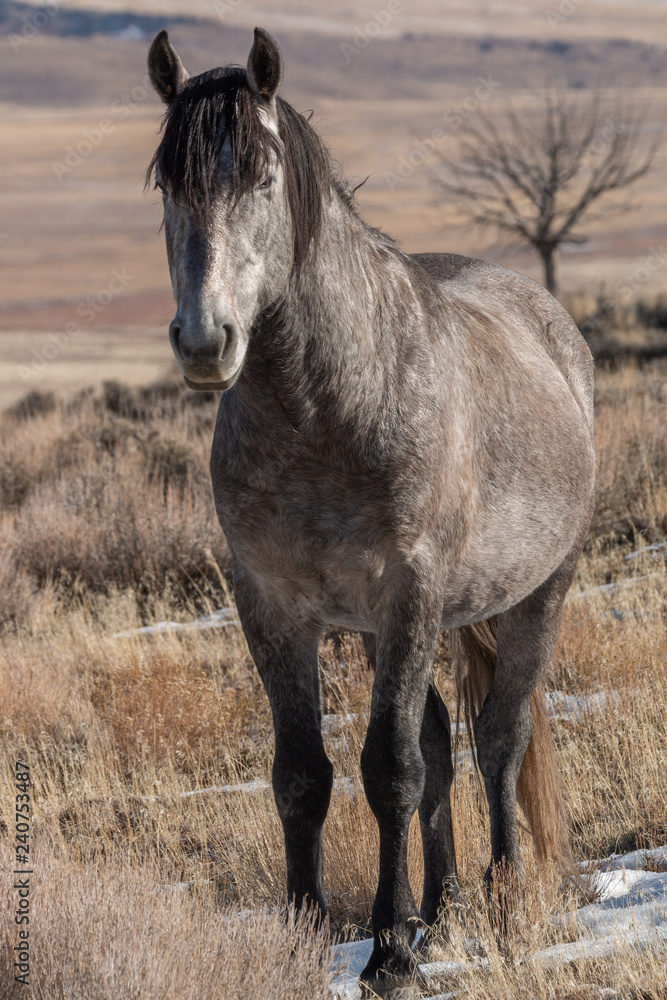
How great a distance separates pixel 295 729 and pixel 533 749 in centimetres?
127

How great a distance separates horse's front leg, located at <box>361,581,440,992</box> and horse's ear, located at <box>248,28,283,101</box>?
1.39m

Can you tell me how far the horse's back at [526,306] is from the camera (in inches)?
164

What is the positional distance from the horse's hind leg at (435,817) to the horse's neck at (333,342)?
1169 mm

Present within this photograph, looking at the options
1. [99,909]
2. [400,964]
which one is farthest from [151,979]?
[400,964]

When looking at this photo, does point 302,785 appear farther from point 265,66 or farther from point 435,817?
point 265,66

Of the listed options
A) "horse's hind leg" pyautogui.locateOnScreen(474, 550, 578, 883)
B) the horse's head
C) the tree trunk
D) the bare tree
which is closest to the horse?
the horse's head

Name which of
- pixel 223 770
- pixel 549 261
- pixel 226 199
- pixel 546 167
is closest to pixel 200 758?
pixel 223 770

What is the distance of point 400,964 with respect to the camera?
3.06 metres

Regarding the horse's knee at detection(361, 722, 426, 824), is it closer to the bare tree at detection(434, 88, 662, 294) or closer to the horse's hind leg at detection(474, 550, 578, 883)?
the horse's hind leg at detection(474, 550, 578, 883)

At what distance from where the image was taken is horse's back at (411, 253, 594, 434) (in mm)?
4176

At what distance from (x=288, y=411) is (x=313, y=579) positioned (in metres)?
0.49

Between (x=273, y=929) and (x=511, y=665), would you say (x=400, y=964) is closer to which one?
(x=273, y=929)

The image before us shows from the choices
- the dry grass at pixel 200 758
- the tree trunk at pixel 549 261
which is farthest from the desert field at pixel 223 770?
the tree trunk at pixel 549 261

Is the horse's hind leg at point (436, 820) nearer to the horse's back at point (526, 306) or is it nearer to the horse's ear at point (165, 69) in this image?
the horse's back at point (526, 306)
